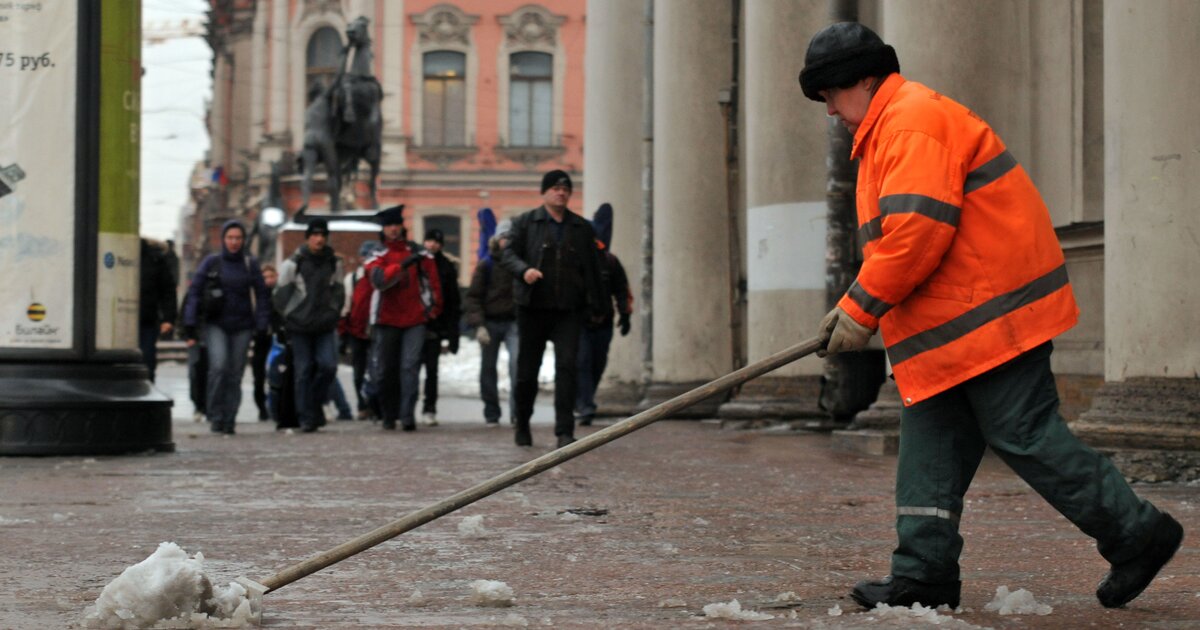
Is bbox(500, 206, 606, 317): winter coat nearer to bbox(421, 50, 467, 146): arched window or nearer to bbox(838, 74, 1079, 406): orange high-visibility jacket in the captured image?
bbox(838, 74, 1079, 406): orange high-visibility jacket

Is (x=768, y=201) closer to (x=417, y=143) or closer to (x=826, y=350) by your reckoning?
(x=826, y=350)

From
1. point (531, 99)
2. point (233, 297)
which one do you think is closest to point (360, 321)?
point (233, 297)

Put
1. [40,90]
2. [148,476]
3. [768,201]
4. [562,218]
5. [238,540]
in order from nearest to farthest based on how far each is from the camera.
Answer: [238,540]
[148,476]
[40,90]
[562,218]
[768,201]

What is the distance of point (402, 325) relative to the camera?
16734 millimetres

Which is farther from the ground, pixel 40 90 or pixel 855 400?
pixel 40 90

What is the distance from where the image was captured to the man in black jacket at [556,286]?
12383 mm

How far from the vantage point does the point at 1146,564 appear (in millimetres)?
5023

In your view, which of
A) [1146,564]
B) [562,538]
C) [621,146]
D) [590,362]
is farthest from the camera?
[621,146]

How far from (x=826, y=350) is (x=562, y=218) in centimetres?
752

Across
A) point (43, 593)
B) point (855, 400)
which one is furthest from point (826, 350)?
point (855, 400)

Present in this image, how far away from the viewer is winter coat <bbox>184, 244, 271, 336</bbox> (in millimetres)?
16047

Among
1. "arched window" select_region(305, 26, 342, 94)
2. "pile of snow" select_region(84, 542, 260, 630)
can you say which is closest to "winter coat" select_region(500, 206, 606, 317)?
"pile of snow" select_region(84, 542, 260, 630)

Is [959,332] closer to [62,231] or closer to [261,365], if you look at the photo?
[62,231]

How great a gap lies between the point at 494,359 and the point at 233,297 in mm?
2750
